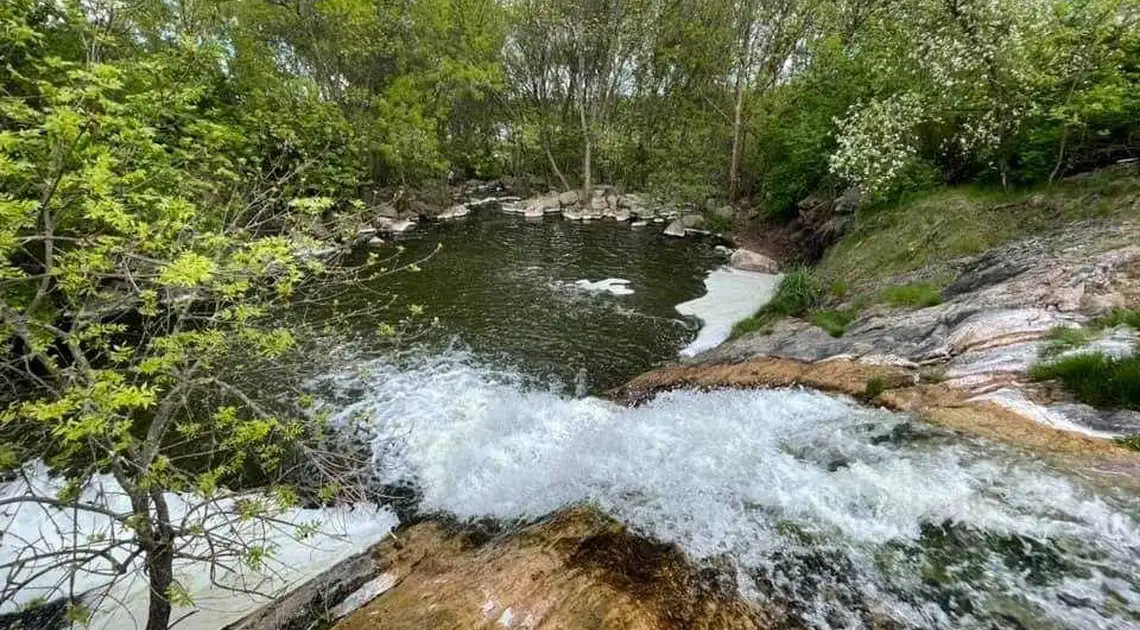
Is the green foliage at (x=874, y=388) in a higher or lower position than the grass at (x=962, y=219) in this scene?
lower

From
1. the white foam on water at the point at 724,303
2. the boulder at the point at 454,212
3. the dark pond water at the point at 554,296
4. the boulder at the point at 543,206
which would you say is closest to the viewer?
the dark pond water at the point at 554,296

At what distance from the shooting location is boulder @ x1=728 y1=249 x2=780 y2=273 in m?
18.5

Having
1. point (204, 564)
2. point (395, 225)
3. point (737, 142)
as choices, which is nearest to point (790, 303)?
point (204, 564)

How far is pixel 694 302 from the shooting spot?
15.1 metres

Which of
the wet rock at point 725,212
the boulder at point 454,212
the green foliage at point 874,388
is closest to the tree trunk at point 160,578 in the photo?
the green foliage at point 874,388

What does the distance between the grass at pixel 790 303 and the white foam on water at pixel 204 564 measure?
27.5 feet

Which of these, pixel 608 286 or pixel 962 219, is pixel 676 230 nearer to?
pixel 608 286

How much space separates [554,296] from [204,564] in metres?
10.7

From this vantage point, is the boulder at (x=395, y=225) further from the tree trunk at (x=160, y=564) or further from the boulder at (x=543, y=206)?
the tree trunk at (x=160, y=564)

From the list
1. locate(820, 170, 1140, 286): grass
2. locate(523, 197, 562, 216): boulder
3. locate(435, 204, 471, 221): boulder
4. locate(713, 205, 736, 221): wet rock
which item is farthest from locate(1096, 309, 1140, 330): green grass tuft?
locate(523, 197, 562, 216): boulder

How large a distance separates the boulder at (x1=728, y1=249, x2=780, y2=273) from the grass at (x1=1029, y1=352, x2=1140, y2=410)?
1267 centimetres

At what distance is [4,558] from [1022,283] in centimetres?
1336

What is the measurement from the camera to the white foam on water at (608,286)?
629 inches

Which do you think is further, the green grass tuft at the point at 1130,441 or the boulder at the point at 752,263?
the boulder at the point at 752,263
